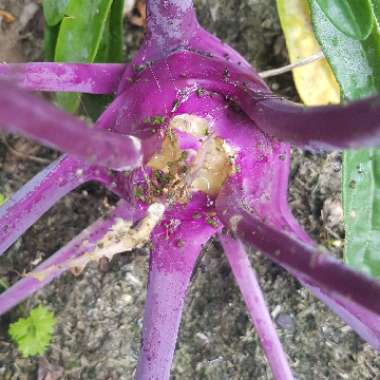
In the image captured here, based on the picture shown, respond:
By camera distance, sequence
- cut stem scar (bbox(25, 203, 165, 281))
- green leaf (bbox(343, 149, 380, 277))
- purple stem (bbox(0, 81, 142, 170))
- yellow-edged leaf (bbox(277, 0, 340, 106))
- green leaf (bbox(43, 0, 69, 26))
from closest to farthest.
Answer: purple stem (bbox(0, 81, 142, 170)), cut stem scar (bbox(25, 203, 165, 281)), green leaf (bbox(343, 149, 380, 277)), green leaf (bbox(43, 0, 69, 26)), yellow-edged leaf (bbox(277, 0, 340, 106))

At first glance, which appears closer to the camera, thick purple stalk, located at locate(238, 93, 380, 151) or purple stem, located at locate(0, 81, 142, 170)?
purple stem, located at locate(0, 81, 142, 170)

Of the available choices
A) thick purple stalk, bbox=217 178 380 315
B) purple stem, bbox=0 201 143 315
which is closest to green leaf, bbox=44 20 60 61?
purple stem, bbox=0 201 143 315

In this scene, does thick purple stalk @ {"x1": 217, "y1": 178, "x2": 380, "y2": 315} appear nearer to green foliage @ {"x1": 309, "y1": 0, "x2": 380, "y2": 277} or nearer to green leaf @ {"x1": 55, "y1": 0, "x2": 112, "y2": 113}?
green foliage @ {"x1": 309, "y1": 0, "x2": 380, "y2": 277}

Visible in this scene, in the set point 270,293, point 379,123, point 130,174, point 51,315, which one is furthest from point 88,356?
point 379,123

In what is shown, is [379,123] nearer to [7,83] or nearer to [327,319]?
[7,83]

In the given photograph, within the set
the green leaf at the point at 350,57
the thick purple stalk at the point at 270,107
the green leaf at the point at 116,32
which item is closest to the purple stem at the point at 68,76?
the thick purple stalk at the point at 270,107

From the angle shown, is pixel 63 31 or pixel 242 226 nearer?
pixel 242 226
